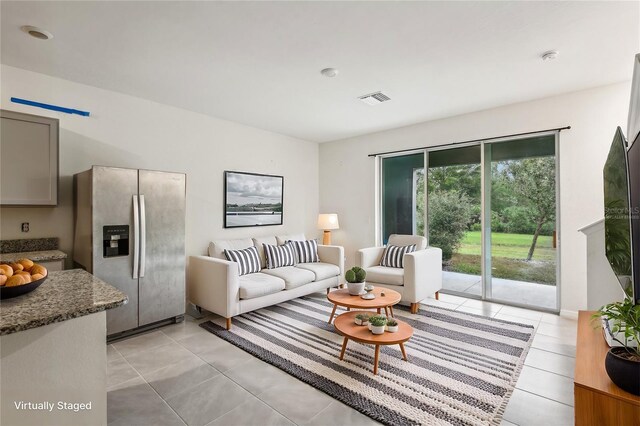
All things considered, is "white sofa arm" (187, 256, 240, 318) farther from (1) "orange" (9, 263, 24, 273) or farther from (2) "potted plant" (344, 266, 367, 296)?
(1) "orange" (9, 263, 24, 273)

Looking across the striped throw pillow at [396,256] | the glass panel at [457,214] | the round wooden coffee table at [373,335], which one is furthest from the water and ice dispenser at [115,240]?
the glass panel at [457,214]

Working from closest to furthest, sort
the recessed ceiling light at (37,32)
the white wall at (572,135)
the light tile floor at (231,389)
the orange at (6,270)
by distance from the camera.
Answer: the orange at (6,270) < the light tile floor at (231,389) < the recessed ceiling light at (37,32) < the white wall at (572,135)

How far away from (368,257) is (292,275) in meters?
1.16

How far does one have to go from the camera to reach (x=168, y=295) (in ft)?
11.0

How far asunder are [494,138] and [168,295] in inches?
175

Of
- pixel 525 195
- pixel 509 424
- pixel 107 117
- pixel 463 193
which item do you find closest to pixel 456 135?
pixel 463 193

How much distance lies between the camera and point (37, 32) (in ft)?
7.61

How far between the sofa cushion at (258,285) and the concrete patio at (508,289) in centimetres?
259

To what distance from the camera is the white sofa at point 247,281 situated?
332 cm

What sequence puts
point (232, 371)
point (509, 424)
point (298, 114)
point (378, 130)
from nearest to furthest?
point (509, 424) → point (232, 371) → point (298, 114) → point (378, 130)

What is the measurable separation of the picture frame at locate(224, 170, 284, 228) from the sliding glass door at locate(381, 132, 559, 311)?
2.09 metres

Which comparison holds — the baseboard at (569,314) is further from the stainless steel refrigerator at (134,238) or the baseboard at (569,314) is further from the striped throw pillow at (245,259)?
the stainless steel refrigerator at (134,238)

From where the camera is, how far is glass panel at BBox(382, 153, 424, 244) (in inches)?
192

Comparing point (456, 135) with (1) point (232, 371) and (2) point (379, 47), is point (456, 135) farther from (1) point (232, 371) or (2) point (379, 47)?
(1) point (232, 371)
